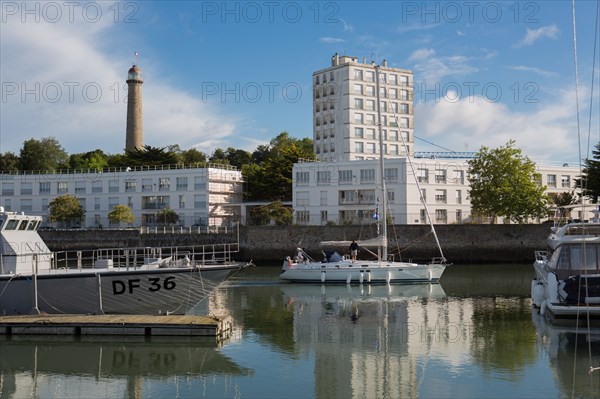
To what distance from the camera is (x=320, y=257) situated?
57.8m

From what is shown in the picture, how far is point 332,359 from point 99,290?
9.86m

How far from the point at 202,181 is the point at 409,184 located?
25.5m

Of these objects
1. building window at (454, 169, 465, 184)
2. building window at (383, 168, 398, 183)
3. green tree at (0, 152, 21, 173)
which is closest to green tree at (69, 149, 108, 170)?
green tree at (0, 152, 21, 173)

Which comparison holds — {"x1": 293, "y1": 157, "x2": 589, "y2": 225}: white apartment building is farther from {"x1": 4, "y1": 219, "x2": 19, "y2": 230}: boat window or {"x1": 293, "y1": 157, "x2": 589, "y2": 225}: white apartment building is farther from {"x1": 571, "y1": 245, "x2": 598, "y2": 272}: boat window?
{"x1": 4, "y1": 219, "x2": 19, "y2": 230}: boat window

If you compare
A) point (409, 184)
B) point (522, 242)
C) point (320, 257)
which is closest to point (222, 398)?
point (320, 257)

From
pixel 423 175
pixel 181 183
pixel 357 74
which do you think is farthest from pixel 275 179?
pixel 357 74

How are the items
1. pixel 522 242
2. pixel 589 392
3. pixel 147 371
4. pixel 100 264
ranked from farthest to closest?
pixel 522 242 < pixel 100 264 < pixel 147 371 < pixel 589 392

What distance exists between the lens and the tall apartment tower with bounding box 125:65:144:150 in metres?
100

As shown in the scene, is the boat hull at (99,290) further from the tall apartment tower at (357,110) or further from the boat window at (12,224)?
the tall apartment tower at (357,110)

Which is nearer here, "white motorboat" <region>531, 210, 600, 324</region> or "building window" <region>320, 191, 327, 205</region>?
"white motorboat" <region>531, 210, 600, 324</region>

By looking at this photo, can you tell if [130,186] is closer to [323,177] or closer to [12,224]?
[323,177]

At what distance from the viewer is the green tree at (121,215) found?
73375mm

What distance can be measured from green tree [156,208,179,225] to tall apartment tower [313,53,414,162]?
2721cm

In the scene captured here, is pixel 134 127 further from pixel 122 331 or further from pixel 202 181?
pixel 122 331
